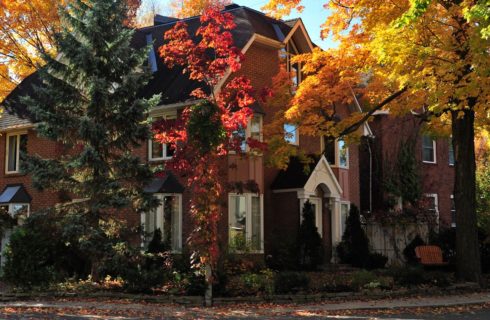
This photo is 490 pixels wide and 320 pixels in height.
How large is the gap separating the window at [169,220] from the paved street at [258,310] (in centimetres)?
583

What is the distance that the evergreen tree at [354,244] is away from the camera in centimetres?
2256

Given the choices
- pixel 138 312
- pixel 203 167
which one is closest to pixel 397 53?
pixel 203 167

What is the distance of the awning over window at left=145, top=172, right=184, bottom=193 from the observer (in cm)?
1941

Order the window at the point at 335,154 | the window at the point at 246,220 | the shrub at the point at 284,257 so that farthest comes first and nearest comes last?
the window at the point at 335,154 < the shrub at the point at 284,257 < the window at the point at 246,220

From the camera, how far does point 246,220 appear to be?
20.2 metres

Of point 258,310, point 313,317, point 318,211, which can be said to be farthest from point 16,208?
point 313,317

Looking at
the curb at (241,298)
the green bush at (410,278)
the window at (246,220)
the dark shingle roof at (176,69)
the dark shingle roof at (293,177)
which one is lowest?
the curb at (241,298)

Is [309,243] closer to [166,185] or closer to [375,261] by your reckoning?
[375,261]

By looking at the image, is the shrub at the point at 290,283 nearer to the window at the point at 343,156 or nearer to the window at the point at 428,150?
the window at the point at 343,156

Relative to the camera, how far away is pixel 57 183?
16.3 m

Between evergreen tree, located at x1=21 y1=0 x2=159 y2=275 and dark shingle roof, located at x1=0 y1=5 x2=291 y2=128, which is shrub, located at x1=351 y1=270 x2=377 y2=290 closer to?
evergreen tree, located at x1=21 y1=0 x2=159 y2=275

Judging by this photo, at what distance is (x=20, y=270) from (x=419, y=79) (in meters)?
11.2

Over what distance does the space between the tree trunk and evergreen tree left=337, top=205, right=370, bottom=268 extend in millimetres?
5567

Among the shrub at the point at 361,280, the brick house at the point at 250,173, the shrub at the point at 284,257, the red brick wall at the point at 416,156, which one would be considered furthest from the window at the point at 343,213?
the shrub at the point at 361,280
